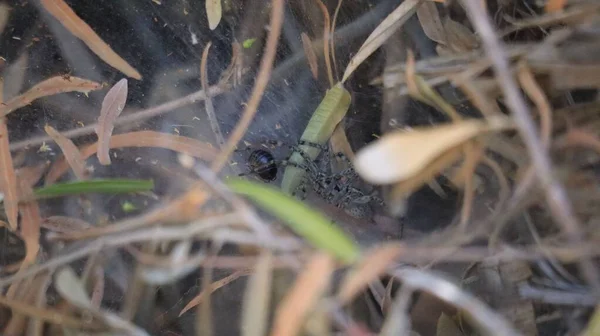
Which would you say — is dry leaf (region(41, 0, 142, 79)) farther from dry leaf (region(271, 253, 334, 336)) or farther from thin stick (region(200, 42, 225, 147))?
dry leaf (region(271, 253, 334, 336))

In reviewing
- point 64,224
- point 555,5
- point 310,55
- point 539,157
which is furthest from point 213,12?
point 539,157

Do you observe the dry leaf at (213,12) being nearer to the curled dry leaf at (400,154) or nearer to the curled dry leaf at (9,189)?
the curled dry leaf at (9,189)

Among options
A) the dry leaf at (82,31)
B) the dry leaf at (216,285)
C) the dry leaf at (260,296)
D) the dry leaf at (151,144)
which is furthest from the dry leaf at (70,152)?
the dry leaf at (260,296)

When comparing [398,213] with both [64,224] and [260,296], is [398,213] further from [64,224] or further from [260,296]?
[64,224]

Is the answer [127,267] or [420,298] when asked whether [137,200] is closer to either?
[127,267]

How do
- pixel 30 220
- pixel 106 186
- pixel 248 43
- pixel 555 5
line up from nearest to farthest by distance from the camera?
pixel 555 5, pixel 106 186, pixel 30 220, pixel 248 43

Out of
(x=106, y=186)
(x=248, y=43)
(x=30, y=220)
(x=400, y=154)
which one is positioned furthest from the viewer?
(x=248, y=43)
